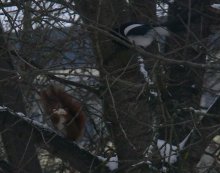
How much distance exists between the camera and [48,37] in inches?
181

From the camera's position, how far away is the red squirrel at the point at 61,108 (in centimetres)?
401

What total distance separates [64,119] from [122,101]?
0.43 meters

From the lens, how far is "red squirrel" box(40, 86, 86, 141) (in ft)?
13.2

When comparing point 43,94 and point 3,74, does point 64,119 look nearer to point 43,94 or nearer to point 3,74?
point 43,94

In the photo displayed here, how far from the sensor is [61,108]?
13.2ft

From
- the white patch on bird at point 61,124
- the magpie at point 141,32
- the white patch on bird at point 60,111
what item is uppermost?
the magpie at point 141,32

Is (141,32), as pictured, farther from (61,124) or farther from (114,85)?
(61,124)

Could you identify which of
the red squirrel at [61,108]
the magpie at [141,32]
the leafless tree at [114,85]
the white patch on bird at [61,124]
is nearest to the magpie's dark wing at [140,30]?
the magpie at [141,32]

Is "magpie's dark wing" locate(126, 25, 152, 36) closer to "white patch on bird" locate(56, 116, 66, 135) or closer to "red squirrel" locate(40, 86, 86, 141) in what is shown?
"red squirrel" locate(40, 86, 86, 141)

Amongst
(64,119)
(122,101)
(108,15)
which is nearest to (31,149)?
(64,119)

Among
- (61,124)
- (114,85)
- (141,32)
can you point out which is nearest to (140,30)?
(141,32)

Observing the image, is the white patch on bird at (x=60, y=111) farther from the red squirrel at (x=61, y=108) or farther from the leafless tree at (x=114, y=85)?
the leafless tree at (x=114, y=85)

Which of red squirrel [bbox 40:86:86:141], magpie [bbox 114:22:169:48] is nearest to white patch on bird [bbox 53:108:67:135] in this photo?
red squirrel [bbox 40:86:86:141]

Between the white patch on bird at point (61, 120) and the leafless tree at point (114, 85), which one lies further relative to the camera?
the white patch on bird at point (61, 120)
